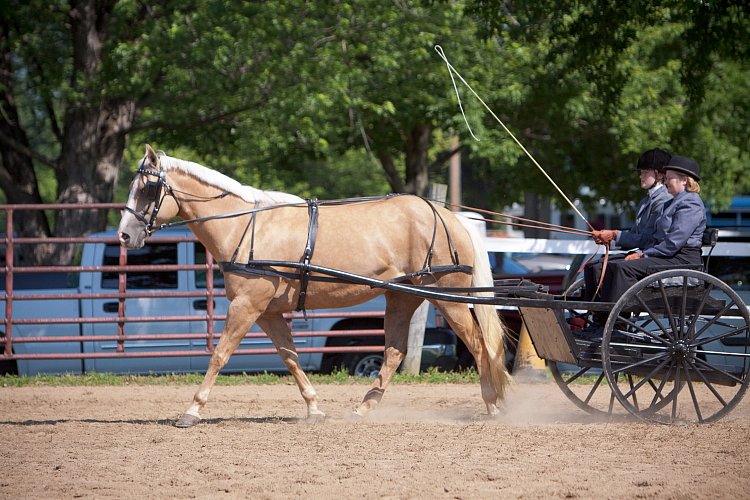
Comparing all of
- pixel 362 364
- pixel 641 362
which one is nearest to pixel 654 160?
pixel 641 362

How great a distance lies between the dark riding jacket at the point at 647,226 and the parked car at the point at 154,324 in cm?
414

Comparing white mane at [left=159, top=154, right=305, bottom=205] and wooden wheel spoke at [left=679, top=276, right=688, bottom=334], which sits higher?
white mane at [left=159, top=154, right=305, bottom=205]

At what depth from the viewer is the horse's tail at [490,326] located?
8242mm

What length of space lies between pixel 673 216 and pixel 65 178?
11397 millimetres

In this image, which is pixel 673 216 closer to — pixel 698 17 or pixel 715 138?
pixel 698 17

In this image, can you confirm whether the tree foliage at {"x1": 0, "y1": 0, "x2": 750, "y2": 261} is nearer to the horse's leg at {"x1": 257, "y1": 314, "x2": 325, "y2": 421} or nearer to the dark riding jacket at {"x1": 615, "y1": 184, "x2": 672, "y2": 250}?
the dark riding jacket at {"x1": 615, "y1": 184, "x2": 672, "y2": 250}

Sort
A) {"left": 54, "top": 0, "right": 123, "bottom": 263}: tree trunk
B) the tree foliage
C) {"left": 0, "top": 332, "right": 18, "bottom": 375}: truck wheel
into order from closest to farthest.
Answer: {"left": 0, "top": 332, "right": 18, "bottom": 375}: truck wheel < the tree foliage < {"left": 54, "top": 0, "right": 123, "bottom": 263}: tree trunk

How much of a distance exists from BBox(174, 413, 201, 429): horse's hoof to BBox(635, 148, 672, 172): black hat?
4.09 m

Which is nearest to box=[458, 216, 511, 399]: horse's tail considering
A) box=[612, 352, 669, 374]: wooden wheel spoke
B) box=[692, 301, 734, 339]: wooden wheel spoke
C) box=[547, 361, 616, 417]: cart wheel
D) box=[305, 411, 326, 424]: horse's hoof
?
box=[547, 361, 616, 417]: cart wheel

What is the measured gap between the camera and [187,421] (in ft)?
25.7

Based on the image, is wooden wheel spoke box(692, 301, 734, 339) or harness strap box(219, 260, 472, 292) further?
harness strap box(219, 260, 472, 292)

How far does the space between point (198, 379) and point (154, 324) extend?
0.99m

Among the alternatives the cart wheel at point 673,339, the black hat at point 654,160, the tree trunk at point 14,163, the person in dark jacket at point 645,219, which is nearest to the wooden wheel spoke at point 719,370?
the cart wheel at point 673,339

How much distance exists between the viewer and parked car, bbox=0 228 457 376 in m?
11.6
